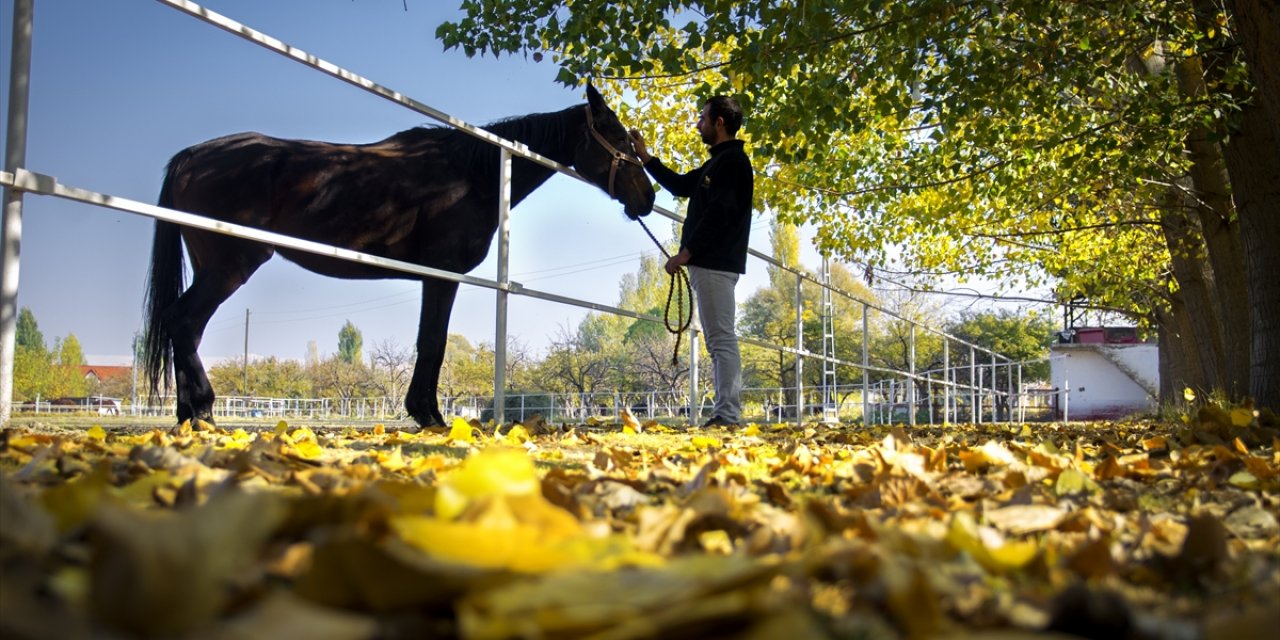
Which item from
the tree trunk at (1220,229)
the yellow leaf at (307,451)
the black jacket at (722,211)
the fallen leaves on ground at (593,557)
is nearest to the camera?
the fallen leaves on ground at (593,557)

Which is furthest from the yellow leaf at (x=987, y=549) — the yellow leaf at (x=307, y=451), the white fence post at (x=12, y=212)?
the white fence post at (x=12, y=212)

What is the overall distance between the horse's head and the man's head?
0.46 m

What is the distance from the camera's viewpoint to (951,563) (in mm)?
1050

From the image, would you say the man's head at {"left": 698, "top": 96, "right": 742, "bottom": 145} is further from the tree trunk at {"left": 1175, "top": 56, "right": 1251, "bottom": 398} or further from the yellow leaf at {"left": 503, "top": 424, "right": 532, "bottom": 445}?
the tree trunk at {"left": 1175, "top": 56, "right": 1251, "bottom": 398}

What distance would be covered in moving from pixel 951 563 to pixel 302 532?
2.29 feet

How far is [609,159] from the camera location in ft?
18.0

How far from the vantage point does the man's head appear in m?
5.42

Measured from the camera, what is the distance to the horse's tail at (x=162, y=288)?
426 cm

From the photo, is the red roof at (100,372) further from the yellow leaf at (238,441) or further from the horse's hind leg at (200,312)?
the yellow leaf at (238,441)

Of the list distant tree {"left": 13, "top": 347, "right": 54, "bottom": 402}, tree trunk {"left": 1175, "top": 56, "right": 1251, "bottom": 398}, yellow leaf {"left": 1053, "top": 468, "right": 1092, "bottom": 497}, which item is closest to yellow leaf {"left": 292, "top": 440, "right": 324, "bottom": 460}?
yellow leaf {"left": 1053, "top": 468, "right": 1092, "bottom": 497}

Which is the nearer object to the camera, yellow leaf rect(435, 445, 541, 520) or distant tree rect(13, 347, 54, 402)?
yellow leaf rect(435, 445, 541, 520)

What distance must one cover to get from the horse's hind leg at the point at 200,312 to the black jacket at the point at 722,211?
2256 millimetres

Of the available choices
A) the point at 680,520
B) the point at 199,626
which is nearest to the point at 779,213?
the point at 680,520

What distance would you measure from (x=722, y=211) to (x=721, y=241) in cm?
18
